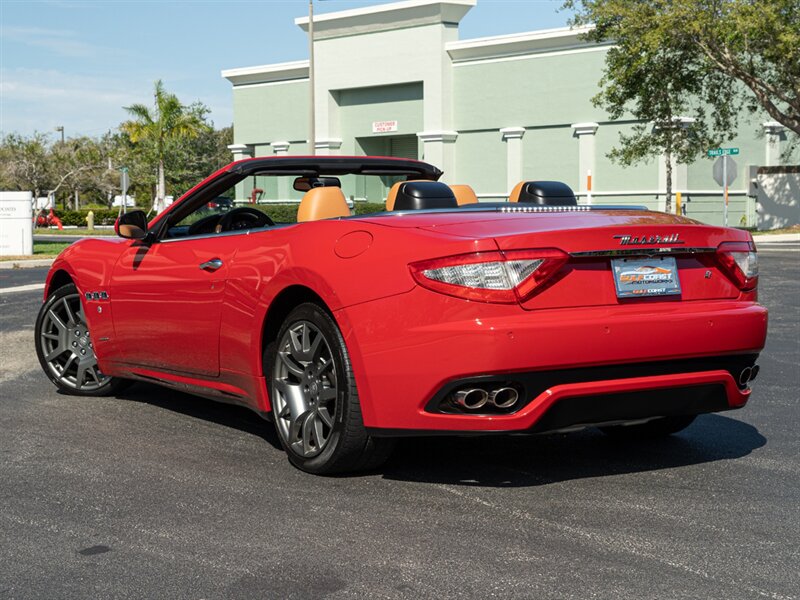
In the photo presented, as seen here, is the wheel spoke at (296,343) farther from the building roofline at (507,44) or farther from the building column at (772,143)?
the building column at (772,143)

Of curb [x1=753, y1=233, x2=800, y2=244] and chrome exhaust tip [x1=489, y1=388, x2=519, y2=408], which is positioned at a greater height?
curb [x1=753, y1=233, x2=800, y2=244]

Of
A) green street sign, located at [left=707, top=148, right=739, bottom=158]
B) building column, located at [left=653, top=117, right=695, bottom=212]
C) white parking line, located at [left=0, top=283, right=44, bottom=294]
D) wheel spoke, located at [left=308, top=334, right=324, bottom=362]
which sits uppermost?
green street sign, located at [left=707, top=148, right=739, bottom=158]

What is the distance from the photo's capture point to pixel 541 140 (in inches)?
1895

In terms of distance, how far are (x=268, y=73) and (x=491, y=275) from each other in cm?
5371

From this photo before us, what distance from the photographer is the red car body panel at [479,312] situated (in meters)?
4.56

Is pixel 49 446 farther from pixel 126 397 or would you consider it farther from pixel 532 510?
pixel 532 510

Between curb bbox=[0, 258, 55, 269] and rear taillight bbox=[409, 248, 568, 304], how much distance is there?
2239 cm

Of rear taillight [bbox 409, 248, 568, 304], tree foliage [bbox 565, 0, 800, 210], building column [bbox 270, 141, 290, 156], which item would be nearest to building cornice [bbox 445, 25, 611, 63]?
tree foliage [bbox 565, 0, 800, 210]

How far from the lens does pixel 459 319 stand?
14.9ft

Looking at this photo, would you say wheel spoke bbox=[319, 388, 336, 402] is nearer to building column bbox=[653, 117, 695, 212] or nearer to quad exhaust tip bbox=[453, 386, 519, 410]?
quad exhaust tip bbox=[453, 386, 519, 410]

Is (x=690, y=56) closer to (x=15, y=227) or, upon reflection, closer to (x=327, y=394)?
(x=15, y=227)

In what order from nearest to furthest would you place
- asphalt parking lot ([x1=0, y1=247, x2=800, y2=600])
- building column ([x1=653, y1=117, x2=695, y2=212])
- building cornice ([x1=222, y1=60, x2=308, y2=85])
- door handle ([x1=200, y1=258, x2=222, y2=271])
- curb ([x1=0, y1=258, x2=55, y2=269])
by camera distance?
asphalt parking lot ([x1=0, y1=247, x2=800, y2=600]) < door handle ([x1=200, y1=258, x2=222, y2=271]) < curb ([x1=0, y1=258, x2=55, y2=269]) < building column ([x1=653, y1=117, x2=695, y2=212]) < building cornice ([x1=222, y1=60, x2=308, y2=85])

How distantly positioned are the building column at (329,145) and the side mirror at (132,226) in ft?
158

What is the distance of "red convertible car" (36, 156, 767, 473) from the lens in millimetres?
4578
